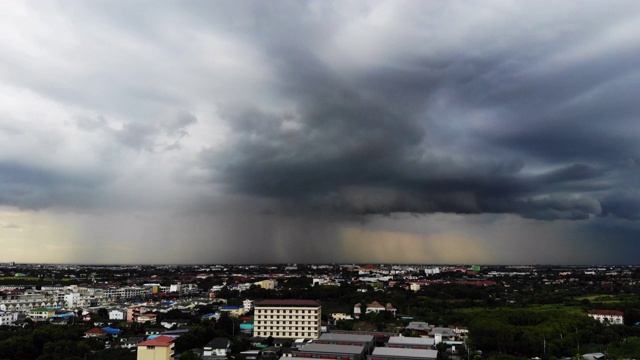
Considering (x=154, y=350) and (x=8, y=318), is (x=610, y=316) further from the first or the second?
(x=8, y=318)

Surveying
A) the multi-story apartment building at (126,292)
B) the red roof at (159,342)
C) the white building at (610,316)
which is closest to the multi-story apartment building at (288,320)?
the red roof at (159,342)

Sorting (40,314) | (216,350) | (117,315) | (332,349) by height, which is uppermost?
(332,349)

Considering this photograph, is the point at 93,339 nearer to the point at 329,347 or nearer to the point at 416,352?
the point at 329,347

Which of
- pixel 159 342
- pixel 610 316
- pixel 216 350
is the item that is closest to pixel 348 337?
pixel 216 350

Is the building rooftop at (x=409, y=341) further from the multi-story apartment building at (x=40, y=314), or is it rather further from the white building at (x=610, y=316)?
the multi-story apartment building at (x=40, y=314)

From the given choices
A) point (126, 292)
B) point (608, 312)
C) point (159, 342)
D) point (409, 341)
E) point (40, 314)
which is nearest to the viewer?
point (159, 342)

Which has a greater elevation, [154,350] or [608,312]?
[154,350]

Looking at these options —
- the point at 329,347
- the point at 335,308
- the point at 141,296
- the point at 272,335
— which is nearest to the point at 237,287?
the point at 141,296

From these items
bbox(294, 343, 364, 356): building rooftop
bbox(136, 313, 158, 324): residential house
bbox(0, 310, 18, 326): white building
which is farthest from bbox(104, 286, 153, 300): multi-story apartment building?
bbox(294, 343, 364, 356): building rooftop
